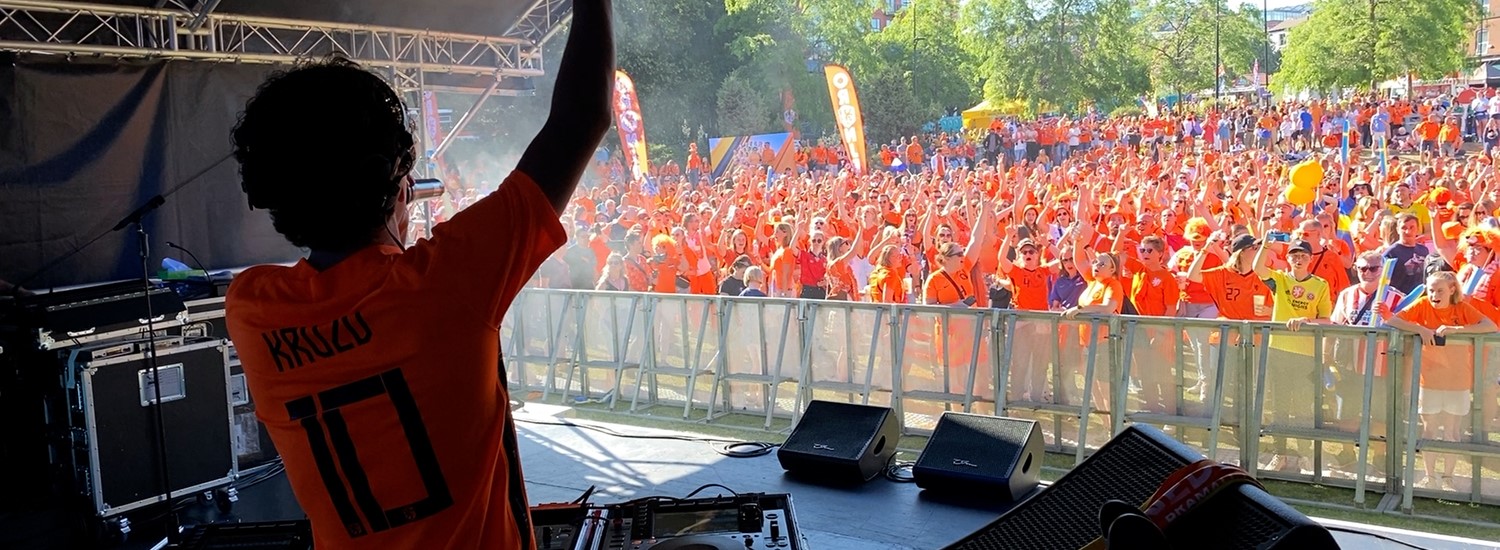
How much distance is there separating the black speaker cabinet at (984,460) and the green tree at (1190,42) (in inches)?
815

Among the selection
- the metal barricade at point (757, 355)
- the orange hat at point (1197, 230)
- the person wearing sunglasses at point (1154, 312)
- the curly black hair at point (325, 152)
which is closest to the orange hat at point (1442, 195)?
the orange hat at point (1197, 230)

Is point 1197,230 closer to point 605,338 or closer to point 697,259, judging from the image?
point 697,259

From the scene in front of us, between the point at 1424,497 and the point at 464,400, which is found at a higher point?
the point at 464,400

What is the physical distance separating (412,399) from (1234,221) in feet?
36.0

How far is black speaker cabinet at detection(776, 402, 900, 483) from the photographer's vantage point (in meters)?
4.66

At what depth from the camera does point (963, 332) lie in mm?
6949

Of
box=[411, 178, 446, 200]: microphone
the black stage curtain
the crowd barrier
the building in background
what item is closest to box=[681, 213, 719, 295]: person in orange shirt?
A: the crowd barrier

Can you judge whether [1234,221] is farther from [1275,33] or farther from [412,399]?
[1275,33]

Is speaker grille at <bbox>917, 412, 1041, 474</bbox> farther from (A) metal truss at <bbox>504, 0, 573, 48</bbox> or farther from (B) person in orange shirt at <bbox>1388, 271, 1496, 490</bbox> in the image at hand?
(A) metal truss at <bbox>504, 0, 573, 48</bbox>

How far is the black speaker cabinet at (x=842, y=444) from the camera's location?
466 cm

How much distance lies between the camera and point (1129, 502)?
1.85 metres

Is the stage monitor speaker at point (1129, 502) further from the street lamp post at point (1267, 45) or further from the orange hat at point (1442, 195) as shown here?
the street lamp post at point (1267, 45)

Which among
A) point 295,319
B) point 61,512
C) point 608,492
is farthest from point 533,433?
point 295,319

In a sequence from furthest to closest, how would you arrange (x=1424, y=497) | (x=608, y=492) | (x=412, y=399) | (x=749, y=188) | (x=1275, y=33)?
(x=1275, y=33), (x=749, y=188), (x=1424, y=497), (x=608, y=492), (x=412, y=399)
